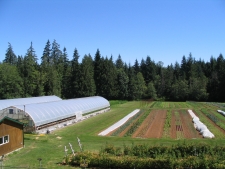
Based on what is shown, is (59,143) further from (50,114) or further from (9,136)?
(50,114)

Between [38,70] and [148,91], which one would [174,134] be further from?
[148,91]


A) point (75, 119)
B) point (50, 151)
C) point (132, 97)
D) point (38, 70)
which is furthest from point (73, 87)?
point (50, 151)

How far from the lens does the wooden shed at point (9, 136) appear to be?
17172mm

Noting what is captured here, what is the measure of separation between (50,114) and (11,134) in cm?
1055

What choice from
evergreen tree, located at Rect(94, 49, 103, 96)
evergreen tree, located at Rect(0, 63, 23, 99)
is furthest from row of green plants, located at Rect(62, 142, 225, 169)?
evergreen tree, located at Rect(94, 49, 103, 96)

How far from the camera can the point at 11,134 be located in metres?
18.3

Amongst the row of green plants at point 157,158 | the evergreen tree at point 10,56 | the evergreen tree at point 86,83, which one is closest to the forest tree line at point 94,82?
the evergreen tree at point 86,83

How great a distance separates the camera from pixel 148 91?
81.7 meters

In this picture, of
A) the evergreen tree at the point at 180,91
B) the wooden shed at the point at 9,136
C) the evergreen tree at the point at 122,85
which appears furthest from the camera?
the evergreen tree at the point at 122,85

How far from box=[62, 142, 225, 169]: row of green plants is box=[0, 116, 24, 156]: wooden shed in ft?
18.1

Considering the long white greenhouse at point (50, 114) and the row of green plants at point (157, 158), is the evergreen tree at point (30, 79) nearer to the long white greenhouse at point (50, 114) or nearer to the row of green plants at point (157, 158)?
the long white greenhouse at point (50, 114)

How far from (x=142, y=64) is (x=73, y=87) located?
4115 centimetres

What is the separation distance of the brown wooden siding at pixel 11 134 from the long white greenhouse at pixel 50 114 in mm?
6203

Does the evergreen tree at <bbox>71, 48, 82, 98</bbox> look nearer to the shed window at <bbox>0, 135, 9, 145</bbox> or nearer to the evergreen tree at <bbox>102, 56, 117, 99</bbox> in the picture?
the evergreen tree at <bbox>102, 56, 117, 99</bbox>
